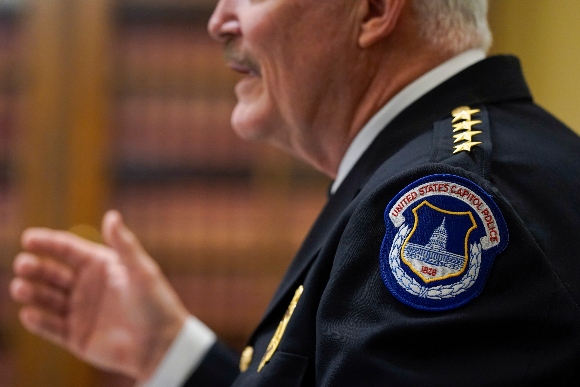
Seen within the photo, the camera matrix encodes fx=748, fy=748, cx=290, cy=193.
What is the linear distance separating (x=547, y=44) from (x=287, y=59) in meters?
1.96

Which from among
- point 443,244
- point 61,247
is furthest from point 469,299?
point 61,247

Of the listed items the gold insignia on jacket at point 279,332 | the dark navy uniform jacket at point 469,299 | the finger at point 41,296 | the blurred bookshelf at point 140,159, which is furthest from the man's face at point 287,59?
the blurred bookshelf at point 140,159

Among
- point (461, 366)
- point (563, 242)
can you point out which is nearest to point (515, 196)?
point (563, 242)

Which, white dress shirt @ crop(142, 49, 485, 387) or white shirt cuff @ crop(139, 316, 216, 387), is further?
white shirt cuff @ crop(139, 316, 216, 387)

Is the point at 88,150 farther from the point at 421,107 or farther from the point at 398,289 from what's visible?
the point at 398,289

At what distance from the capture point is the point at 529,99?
908 mm

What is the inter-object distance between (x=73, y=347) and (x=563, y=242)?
0.94 metres

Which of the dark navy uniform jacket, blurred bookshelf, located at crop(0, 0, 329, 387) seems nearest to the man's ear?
the dark navy uniform jacket

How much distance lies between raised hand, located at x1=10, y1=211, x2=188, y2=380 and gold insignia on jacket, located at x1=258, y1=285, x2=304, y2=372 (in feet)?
1.59

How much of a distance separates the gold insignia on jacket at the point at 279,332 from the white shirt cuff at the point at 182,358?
425 mm

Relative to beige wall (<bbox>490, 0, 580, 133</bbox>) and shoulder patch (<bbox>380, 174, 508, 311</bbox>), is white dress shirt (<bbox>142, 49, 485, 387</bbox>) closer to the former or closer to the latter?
shoulder patch (<bbox>380, 174, 508, 311</bbox>)

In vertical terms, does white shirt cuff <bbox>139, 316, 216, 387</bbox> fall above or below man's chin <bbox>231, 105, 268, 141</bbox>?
below

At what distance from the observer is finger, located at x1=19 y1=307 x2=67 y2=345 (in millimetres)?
1301

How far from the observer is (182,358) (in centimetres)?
125
